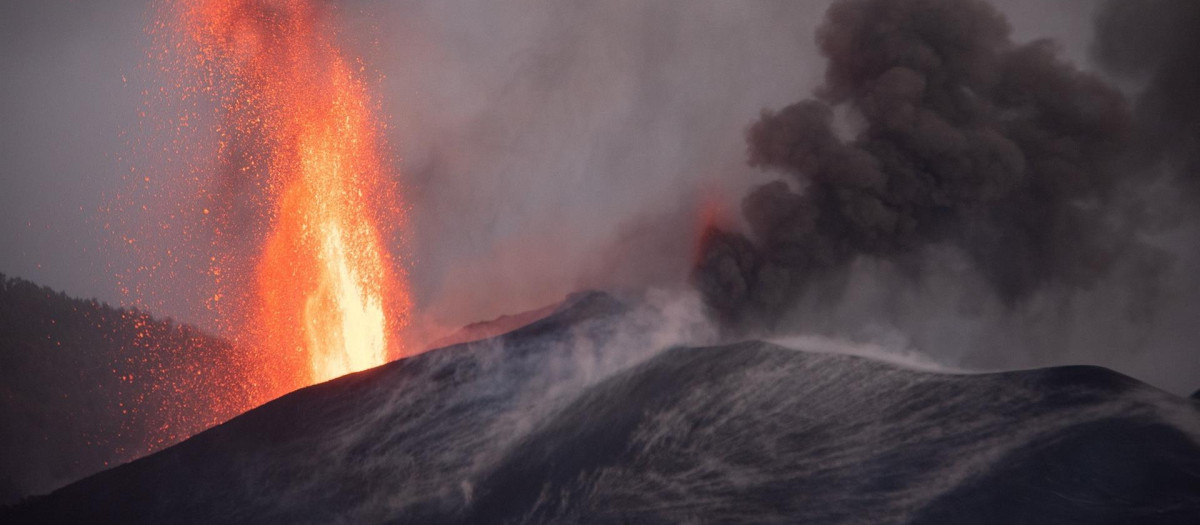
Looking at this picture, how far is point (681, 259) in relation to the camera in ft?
125

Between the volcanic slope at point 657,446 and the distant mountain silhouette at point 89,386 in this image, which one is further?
the distant mountain silhouette at point 89,386

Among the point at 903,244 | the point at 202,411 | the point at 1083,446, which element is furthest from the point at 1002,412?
the point at 202,411

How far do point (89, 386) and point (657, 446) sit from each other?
66.7 meters

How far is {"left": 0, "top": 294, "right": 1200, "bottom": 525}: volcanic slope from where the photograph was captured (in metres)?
15.3

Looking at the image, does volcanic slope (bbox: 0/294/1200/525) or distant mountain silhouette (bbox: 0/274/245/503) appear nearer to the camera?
volcanic slope (bbox: 0/294/1200/525)

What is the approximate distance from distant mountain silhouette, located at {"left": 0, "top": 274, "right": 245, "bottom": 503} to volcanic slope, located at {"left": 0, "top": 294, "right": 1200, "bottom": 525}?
29604 mm

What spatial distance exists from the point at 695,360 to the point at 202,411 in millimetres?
43676

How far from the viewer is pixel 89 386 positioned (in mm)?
72312

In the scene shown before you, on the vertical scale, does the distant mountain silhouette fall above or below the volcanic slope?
above

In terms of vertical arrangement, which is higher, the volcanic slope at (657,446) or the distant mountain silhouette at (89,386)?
the distant mountain silhouette at (89,386)

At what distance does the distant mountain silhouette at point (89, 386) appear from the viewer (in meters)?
60.7

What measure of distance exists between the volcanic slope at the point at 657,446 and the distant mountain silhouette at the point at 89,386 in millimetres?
29604

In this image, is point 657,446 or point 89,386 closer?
point 657,446

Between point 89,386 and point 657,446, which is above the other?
point 89,386
